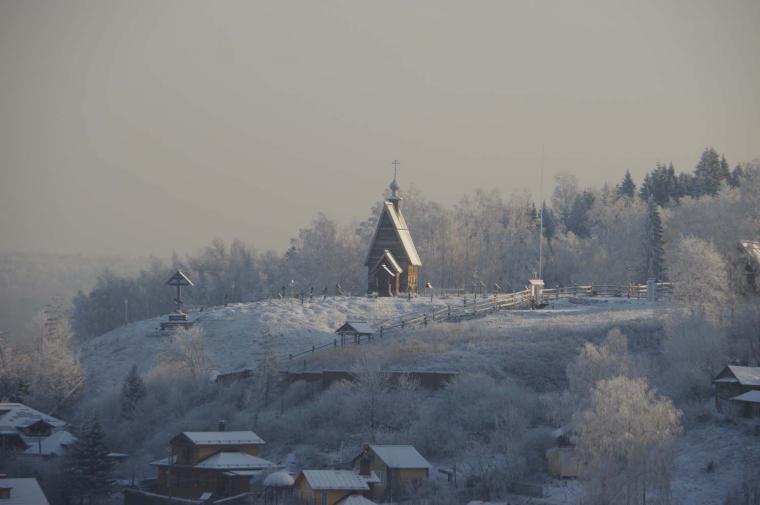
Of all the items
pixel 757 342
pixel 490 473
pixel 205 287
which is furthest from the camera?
pixel 205 287

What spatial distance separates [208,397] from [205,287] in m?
64.3

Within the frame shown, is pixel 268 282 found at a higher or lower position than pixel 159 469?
higher

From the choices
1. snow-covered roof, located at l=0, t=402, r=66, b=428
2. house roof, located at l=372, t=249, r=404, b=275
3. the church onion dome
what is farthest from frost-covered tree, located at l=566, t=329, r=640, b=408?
house roof, located at l=372, t=249, r=404, b=275

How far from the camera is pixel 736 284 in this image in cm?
7600

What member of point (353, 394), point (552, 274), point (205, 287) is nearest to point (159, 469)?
point (353, 394)

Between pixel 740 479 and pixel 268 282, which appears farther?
pixel 268 282

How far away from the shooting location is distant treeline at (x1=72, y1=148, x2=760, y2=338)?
112438 millimetres

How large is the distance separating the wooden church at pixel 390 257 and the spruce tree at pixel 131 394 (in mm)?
22437

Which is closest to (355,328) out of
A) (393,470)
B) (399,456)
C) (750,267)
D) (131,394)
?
(131,394)

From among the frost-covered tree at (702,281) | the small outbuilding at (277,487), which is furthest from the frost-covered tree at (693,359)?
the small outbuilding at (277,487)

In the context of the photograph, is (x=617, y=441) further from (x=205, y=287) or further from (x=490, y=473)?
(x=205, y=287)

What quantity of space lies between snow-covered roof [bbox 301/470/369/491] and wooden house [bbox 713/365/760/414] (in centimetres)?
1506

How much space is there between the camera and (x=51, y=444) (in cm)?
6675

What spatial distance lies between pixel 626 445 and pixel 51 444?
28069mm
